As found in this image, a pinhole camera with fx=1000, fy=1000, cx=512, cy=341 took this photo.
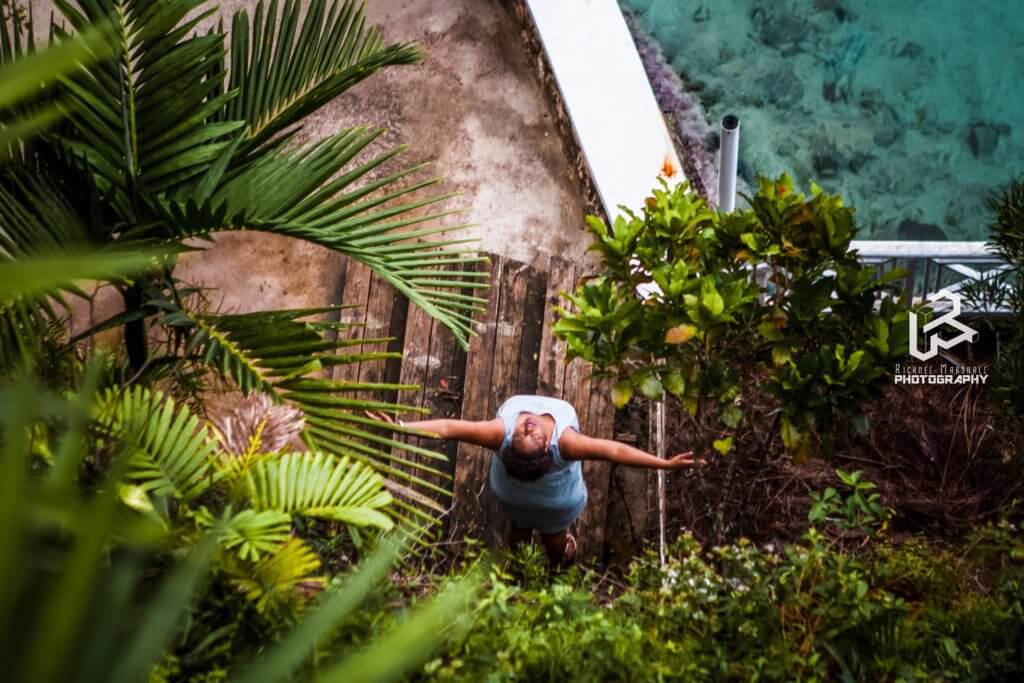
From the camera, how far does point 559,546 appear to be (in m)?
4.04

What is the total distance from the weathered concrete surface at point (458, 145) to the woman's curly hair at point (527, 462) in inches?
36.6

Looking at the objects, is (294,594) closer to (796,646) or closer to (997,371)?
(796,646)

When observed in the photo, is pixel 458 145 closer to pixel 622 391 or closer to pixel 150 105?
pixel 622 391

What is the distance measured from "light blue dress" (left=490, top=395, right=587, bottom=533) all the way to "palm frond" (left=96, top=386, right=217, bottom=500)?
5.09ft

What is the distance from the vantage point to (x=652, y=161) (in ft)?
16.3

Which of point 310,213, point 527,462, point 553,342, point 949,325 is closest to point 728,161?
point 553,342

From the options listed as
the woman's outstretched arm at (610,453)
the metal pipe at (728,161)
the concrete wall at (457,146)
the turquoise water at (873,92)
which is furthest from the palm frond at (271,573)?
the turquoise water at (873,92)

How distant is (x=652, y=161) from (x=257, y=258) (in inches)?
77.5

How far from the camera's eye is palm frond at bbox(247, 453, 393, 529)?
231 centimetres

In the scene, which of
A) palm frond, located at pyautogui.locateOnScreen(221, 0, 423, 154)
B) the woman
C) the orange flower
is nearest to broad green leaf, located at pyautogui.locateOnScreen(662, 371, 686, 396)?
the woman

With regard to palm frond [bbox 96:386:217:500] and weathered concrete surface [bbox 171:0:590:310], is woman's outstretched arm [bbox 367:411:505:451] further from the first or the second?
palm frond [bbox 96:386:217:500]

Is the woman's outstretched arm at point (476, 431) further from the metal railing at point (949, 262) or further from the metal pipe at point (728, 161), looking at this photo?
the metal railing at point (949, 262)

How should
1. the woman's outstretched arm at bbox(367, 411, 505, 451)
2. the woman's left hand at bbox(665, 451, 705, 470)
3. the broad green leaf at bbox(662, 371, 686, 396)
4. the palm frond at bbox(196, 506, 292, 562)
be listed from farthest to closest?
the woman's outstretched arm at bbox(367, 411, 505, 451)
the woman's left hand at bbox(665, 451, 705, 470)
the broad green leaf at bbox(662, 371, 686, 396)
the palm frond at bbox(196, 506, 292, 562)

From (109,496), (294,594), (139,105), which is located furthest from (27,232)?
(109,496)
